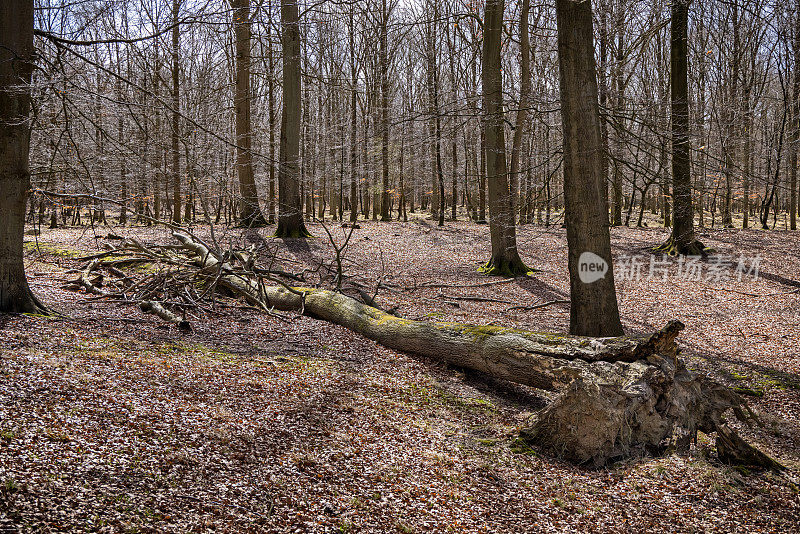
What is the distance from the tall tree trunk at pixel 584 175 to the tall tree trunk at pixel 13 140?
5.71 metres

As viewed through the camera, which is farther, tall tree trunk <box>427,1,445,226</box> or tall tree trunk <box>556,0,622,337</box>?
tall tree trunk <box>427,1,445,226</box>

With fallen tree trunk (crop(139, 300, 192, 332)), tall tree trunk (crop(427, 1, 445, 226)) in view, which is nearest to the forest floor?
fallen tree trunk (crop(139, 300, 192, 332))

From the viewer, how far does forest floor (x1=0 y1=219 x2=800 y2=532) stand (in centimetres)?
304

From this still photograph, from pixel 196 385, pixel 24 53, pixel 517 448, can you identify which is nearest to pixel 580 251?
pixel 517 448

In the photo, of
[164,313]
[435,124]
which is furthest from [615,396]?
[435,124]

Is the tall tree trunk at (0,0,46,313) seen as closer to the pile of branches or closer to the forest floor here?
the forest floor

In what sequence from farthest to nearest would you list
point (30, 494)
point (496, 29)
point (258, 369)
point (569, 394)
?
point (496, 29)
point (258, 369)
point (569, 394)
point (30, 494)

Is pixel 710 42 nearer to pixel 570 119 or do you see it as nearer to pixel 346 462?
pixel 570 119

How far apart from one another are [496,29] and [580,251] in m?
7.49

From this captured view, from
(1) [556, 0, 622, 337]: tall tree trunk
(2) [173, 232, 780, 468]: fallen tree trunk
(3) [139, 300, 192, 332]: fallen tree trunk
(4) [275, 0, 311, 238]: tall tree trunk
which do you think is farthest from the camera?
(4) [275, 0, 311, 238]: tall tree trunk

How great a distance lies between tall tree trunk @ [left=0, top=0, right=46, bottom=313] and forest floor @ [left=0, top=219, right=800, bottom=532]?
0.52 meters

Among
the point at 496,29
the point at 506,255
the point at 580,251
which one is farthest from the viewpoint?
the point at 506,255

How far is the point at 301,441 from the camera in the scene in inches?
159

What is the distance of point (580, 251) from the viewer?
588 cm
